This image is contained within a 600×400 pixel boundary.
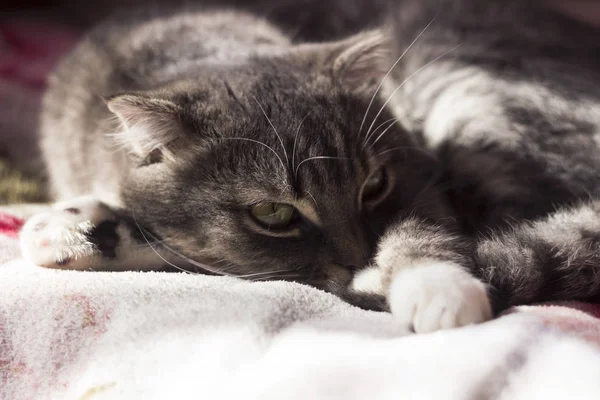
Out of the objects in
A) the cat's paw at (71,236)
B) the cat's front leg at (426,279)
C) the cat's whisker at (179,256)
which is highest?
the cat's front leg at (426,279)

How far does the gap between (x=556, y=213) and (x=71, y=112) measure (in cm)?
119

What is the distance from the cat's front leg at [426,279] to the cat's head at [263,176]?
5 cm

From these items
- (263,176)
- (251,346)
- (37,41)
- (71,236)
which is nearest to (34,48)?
(37,41)

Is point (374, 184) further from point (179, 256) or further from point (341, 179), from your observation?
point (179, 256)

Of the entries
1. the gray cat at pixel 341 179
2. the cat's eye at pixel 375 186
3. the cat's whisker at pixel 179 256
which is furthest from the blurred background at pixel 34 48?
the cat's eye at pixel 375 186

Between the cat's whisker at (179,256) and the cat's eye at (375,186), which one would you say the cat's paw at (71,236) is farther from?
the cat's eye at (375,186)

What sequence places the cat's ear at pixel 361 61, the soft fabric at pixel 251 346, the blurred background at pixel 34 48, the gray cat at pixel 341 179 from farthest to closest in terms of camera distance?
the blurred background at pixel 34 48, the cat's ear at pixel 361 61, the gray cat at pixel 341 179, the soft fabric at pixel 251 346

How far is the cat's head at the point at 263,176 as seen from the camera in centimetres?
96

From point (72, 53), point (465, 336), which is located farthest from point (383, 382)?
point (72, 53)

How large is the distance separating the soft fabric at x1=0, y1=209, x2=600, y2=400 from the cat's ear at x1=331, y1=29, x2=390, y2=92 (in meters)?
0.50

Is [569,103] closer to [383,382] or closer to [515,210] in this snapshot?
[515,210]

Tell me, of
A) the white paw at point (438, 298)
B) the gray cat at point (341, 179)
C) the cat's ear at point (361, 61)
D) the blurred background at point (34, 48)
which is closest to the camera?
the white paw at point (438, 298)

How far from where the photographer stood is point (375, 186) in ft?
3.55

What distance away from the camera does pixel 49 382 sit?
760 mm
